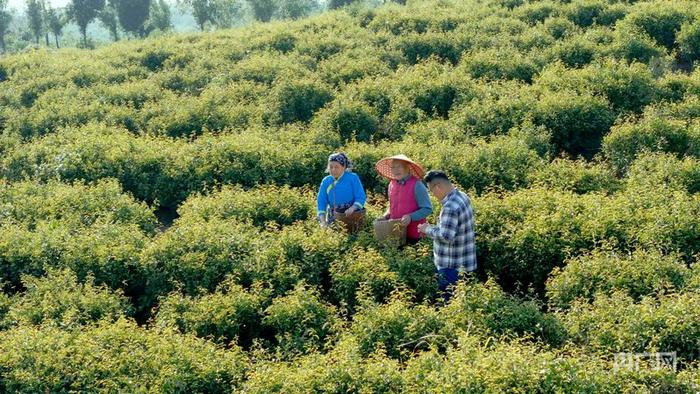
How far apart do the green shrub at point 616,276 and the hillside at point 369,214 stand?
0.02 metres

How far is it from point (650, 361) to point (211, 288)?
4.72 metres

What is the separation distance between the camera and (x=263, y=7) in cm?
5122

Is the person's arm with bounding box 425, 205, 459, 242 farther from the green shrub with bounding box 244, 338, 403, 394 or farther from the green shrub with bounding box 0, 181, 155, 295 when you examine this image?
the green shrub with bounding box 0, 181, 155, 295

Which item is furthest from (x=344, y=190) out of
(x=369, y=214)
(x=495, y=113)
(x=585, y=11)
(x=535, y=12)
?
(x=535, y=12)

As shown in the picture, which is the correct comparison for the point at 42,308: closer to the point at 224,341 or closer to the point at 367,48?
the point at 224,341

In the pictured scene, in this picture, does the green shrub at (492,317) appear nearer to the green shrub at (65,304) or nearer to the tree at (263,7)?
the green shrub at (65,304)

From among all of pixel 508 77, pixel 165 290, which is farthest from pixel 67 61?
pixel 165 290

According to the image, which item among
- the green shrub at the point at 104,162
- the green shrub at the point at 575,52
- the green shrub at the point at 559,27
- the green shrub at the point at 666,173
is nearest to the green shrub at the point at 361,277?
the green shrub at the point at 666,173

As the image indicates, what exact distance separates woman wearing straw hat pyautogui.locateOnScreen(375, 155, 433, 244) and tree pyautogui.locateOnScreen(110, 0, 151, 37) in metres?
46.7

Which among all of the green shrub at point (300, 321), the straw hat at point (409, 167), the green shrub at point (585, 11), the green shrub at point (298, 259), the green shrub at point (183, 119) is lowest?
the green shrub at point (300, 321)

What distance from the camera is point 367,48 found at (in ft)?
57.4

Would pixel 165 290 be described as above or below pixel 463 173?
below

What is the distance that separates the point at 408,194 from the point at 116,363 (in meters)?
3.37

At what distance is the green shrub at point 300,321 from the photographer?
21.8 ft
